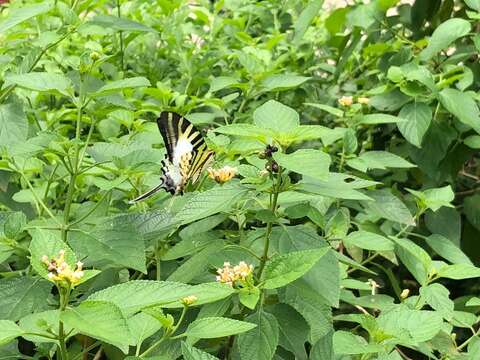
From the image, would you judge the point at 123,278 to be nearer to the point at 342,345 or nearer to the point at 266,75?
the point at 342,345

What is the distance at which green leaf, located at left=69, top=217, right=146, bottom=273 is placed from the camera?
113 cm

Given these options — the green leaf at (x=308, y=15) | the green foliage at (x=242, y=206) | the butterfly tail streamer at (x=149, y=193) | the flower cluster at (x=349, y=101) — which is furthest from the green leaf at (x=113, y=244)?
the green leaf at (x=308, y=15)

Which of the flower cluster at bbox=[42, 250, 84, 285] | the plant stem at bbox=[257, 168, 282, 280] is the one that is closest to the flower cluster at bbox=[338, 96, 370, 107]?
the plant stem at bbox=[257, 168, 282, 280]

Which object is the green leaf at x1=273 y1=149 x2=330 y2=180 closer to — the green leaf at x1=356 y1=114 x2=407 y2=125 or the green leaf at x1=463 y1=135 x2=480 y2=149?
the green leaf at x1=356 y1=114 x2=407 y2=125

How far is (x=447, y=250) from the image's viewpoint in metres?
1.56

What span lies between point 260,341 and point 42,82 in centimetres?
57

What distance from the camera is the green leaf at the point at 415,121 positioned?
186 cm

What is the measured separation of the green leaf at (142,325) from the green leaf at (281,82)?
0.90 m

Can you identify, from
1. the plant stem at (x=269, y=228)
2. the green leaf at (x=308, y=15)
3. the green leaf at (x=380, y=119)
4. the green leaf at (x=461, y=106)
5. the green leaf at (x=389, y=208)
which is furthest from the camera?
the green leaf at (x=308, y=15)

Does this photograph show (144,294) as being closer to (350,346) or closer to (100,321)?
(100,321)

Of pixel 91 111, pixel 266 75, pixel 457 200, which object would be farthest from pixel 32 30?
pixel 457 200

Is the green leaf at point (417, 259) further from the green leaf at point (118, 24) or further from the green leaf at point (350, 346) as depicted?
the green leaf at point (118, 24)

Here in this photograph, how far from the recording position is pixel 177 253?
122cm

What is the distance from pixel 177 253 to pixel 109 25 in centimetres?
52
